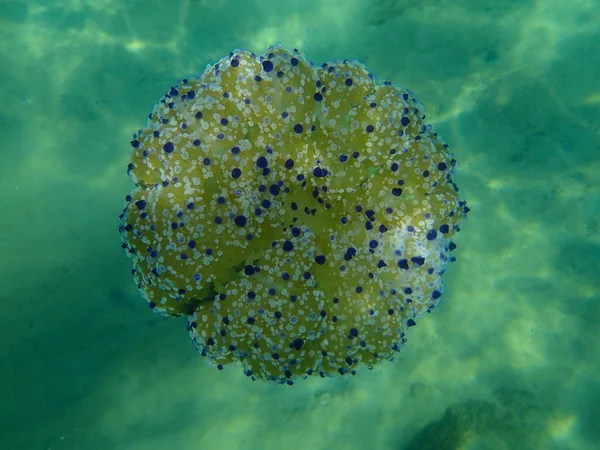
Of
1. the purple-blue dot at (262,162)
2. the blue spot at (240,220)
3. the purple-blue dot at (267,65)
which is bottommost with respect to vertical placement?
the blue spot at (240,220)

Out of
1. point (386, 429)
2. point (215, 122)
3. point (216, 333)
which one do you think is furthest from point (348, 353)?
point (215, 122)

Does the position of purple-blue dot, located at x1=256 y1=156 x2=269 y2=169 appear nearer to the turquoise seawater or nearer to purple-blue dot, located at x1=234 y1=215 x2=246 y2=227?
purple-blue dot, located at x1=234 y1=215 x2=246 y2=227

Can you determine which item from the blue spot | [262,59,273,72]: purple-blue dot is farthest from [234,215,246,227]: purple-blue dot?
[262,59,273,72]: purple-blue dot

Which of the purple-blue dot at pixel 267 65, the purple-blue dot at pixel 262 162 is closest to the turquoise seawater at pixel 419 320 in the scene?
the purple-blue dot at pixel 262 162

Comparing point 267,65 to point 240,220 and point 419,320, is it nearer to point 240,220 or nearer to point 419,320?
point 240,220

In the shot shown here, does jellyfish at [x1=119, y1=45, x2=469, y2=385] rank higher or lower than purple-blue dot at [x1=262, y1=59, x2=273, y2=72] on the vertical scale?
lower

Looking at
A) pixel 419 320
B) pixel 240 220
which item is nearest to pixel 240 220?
pixel 240 220

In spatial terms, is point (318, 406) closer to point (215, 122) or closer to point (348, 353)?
point (348, 353)

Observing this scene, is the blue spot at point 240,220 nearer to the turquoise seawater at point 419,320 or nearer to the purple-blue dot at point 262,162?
the purple-blue dot at point 262,162
